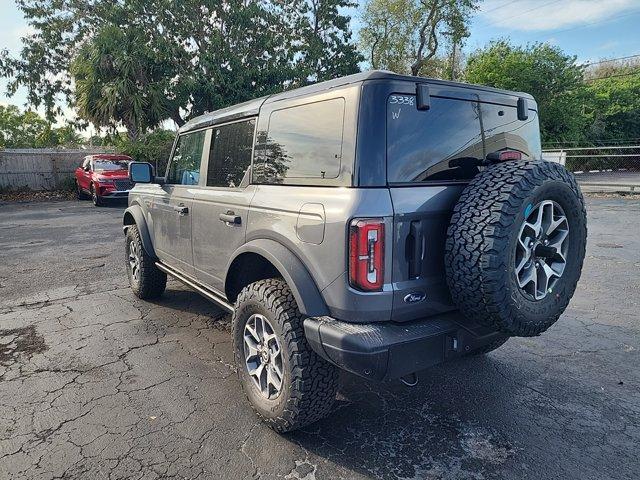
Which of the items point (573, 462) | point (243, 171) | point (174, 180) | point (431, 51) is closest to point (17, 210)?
point (174, 180)

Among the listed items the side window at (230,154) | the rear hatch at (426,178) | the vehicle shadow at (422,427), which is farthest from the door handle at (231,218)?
the vehicle shadow at (422,427)

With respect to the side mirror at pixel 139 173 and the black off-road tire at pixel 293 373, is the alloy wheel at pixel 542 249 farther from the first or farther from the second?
the side mirror at pixel 139 173

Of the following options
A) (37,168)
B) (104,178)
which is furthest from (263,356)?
(37,168)

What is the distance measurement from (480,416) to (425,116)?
6.30ft

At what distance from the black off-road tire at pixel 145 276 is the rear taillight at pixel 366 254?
327 centimetres

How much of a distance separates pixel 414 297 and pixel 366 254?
380 mm

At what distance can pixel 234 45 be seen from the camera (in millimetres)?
19812

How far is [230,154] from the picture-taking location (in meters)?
3.30

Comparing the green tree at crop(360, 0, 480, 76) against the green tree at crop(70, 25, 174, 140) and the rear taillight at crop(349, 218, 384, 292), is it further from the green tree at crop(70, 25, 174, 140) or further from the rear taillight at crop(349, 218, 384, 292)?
the rear taillight at crop(349, 218, 384, 292)

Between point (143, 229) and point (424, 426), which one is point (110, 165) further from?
point (424, 426)

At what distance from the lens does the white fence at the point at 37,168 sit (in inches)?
714

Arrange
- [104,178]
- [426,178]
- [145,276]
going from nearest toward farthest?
1. [426,178]
2. [145,276]
3. [104,178]

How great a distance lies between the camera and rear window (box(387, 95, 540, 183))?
2.23 m

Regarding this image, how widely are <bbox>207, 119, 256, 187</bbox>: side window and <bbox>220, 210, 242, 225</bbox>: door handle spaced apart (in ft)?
0.79
